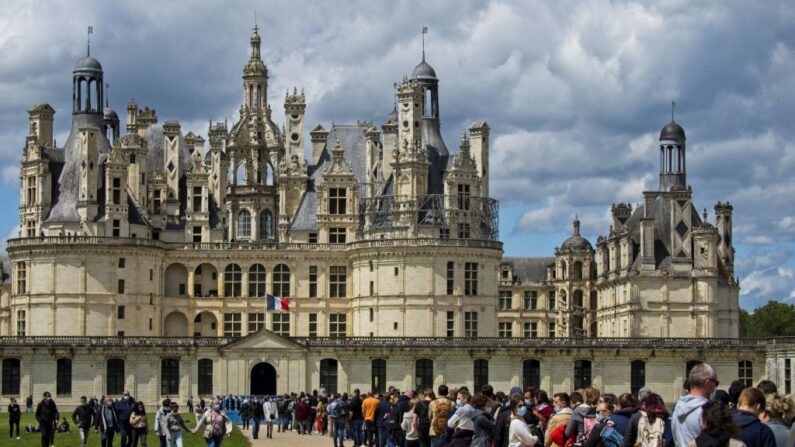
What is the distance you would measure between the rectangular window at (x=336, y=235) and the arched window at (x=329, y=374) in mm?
10910

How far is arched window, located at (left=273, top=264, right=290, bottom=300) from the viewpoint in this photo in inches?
3428

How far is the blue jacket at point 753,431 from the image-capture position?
14523mm

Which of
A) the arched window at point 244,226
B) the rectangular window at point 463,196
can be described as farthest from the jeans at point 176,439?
the arched window at point 244,226

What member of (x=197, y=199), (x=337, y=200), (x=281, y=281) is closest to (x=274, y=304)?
(x=281, y=281)

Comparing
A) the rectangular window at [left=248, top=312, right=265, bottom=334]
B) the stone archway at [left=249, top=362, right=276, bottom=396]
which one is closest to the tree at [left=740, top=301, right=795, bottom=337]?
the rectangular window at [left=248, top=312, right=265, bottom=334]

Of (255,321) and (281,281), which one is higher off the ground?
(281,281)

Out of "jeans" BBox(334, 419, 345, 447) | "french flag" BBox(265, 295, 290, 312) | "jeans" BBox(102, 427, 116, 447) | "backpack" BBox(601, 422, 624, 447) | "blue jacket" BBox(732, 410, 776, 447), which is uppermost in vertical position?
"french flag" BBox(265, 295, 290, 312)

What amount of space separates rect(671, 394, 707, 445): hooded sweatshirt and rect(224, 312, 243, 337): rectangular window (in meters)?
72.4

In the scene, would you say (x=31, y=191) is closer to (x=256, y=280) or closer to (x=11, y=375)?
(x=11, y=375)

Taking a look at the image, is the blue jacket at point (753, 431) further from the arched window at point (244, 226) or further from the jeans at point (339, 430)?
the arched window at point (244, 226)

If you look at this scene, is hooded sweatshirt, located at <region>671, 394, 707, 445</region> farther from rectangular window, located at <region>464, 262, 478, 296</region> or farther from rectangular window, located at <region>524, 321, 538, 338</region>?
rectangular window, located at <region>524, 321, 538, 338</region>

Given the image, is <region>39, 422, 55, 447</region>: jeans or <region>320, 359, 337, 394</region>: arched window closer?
<region>39, 422, 55, 447</region>: jeans

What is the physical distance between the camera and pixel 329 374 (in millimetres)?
78250

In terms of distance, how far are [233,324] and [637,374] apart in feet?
76.7
